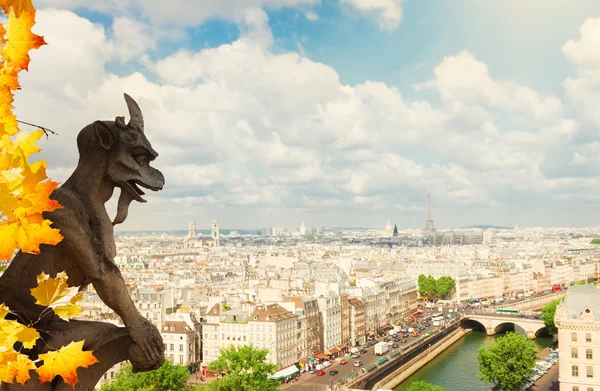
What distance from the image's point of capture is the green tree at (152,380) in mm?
24953

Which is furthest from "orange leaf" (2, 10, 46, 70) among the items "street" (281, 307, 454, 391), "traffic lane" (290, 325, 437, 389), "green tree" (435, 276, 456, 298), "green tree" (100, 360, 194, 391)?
"green tree" (435, 276, 456, 298)

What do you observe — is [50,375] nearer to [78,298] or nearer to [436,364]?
[78,298]

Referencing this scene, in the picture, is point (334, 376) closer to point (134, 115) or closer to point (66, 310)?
point (134, 115)

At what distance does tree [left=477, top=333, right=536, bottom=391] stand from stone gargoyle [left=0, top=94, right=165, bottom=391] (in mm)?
34084

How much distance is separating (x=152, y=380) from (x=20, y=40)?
82.5 feet

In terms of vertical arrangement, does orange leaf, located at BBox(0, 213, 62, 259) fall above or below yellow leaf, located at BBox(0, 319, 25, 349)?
above

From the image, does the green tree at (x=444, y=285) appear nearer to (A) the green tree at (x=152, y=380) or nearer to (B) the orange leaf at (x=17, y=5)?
(A) the green tree at (x=152, y=380)

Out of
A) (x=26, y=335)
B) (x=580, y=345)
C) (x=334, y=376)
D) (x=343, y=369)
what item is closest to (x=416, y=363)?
(x=343, y=369)

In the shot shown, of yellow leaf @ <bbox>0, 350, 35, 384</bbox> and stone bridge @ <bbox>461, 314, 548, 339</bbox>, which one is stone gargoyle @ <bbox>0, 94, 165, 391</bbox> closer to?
Answer: yellow leaf @ <bbox>0, 350, 35, 384</bbox>

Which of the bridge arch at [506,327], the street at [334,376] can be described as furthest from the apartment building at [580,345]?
the bridge arch at [506,327]

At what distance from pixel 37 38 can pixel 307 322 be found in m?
46.0

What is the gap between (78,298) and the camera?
3305 mm

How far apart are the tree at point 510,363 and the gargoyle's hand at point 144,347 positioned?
111 ft

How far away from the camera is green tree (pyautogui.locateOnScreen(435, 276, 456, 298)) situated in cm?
8219
